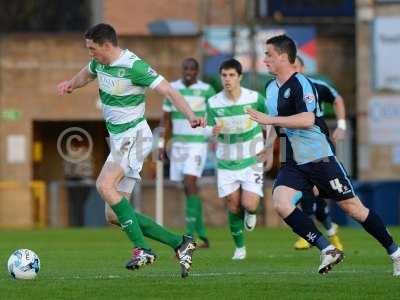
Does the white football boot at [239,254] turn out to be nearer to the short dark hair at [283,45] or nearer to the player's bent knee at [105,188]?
the player's bent knee at [105,188]

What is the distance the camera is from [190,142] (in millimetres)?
19203

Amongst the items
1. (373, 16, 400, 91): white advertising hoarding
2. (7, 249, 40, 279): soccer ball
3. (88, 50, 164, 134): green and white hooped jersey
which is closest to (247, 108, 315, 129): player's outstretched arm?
(88, 50, 164, 134): green and white hooped jersey

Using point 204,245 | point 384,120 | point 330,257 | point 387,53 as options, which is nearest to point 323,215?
point 204,245

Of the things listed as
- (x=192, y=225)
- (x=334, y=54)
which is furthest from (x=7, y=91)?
(x=192, y=225)

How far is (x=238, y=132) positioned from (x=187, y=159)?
2.62 m

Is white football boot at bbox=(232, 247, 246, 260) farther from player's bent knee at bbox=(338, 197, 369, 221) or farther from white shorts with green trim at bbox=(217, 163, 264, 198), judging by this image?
player's bent knee at bbox=(338, 197, 369, 221)

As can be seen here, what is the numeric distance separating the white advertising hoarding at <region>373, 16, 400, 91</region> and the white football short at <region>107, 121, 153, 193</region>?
2115 centimetres

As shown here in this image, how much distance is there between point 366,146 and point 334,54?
272 centimetres

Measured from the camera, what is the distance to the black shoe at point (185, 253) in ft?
39.4

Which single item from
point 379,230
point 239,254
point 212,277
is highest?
point 379,230

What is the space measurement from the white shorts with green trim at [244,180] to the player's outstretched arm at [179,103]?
4241 millimetres

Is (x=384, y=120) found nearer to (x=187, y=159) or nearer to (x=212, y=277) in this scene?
(x=187, y=159)

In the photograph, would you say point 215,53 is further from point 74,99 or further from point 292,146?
point 292,146

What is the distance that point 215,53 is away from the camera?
33.9 meters
